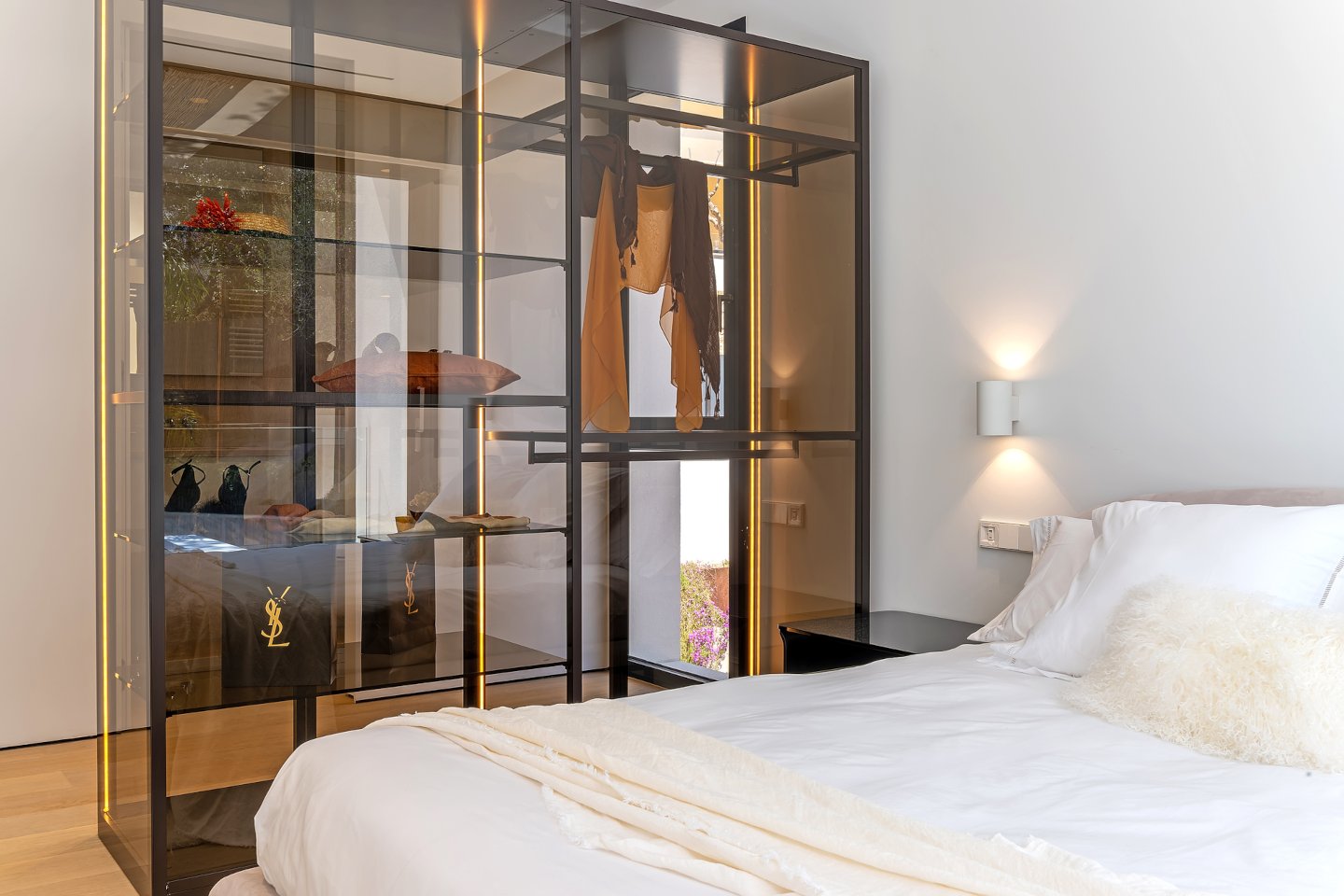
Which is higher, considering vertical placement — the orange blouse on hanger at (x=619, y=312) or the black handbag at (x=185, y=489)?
the orange blouse on hanger at (x=619, y=312)

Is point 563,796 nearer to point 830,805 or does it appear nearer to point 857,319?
point 830,805

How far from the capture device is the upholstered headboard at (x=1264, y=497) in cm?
241

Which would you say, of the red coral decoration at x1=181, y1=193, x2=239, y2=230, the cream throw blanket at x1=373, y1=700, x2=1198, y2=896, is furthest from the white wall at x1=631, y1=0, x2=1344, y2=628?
the red coral decoration at x1=181, y1=193, x2=239, y2=230

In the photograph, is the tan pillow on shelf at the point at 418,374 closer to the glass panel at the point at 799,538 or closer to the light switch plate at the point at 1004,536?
the glass panel at the point at 799,538

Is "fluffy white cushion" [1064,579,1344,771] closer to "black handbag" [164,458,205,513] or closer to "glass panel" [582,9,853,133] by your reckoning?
"black handbag" [164,458,205,513]

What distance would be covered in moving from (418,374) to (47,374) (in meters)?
2.01

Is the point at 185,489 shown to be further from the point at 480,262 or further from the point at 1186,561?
the point at 1186,561

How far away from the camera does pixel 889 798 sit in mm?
1571

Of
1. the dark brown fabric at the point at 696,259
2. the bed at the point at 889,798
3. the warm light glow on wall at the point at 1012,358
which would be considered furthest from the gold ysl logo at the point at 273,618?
the warm light glow on wall at the point at 1012,358

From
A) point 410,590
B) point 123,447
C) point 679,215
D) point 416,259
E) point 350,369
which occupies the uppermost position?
point 679,215

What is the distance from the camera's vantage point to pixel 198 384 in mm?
2732

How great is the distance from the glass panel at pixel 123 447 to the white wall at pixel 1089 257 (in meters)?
2.41

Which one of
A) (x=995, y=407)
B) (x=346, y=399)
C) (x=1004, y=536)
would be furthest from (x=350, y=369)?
(x=1004, y=536)

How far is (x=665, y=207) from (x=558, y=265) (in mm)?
481
